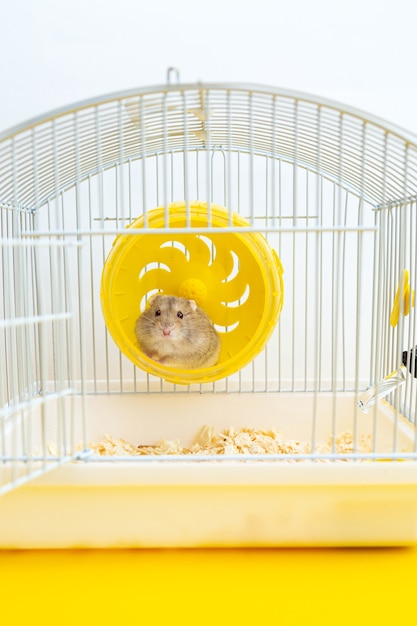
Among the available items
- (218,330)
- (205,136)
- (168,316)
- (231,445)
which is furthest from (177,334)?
(205,136)

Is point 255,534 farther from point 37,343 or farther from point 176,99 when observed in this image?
point 37,343

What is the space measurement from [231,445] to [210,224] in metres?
0.87

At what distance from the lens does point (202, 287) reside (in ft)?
7.71

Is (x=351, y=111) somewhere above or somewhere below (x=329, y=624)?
above

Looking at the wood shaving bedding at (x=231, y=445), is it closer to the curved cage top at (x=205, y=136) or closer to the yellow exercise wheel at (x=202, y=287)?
the yellow exercise wheel at (x=202, y=287)

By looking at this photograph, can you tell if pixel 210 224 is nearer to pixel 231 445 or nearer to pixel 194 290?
pixel 194 290

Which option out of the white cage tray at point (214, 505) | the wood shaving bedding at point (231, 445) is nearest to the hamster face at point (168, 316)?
the wood shaving bedding at point (231, 445)

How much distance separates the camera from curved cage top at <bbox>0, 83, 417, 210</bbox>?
1568 millimetres

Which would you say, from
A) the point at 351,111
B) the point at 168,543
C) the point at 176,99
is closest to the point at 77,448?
the point at 168,543

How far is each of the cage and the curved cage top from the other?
11 millimetres

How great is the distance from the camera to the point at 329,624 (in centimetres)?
144

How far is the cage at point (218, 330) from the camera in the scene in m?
1.61

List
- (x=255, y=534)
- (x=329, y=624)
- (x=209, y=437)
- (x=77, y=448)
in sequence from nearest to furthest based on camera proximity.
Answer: (x=329, y=624)
(x=255, y=534)
(x=77, y=448)
(x=209, y=437)

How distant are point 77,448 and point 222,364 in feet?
1.82
